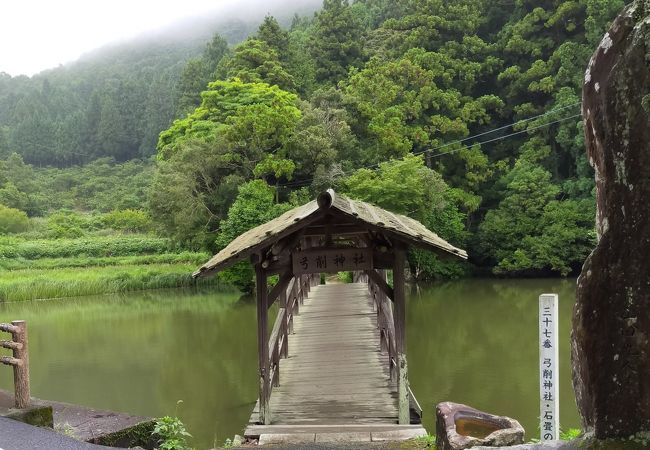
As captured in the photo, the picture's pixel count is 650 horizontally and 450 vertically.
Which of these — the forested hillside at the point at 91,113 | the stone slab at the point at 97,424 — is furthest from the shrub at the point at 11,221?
the stone slab at the point at 97,424

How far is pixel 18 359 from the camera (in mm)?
5070

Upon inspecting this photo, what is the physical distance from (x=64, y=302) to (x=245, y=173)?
8278 mm

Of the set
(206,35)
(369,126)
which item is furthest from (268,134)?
A: (206,35)

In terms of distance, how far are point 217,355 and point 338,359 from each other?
489 centimetres

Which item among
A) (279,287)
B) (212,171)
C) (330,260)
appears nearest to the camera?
(279,287)

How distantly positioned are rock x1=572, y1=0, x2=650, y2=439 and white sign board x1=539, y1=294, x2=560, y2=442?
1.66 metres

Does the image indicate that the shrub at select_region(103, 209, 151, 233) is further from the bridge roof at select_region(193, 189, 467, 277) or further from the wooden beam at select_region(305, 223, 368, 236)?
the bridge roof at select_region(193, 189, 467, 277)

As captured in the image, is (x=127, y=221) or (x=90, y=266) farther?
(x=127, y=221)

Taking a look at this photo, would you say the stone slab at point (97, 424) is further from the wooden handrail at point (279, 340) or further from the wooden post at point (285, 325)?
the wooden post at point (285, 325)

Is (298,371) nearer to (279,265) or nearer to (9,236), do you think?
(279,265)

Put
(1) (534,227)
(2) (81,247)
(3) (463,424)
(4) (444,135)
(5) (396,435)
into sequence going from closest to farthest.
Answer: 1. (3) (463,424)
2. (5) (396,435)
3. (1) (534,227)
4. (4) (444,135)
5. (2) (81,247)

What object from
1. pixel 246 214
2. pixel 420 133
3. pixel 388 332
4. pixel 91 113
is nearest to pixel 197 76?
pixel 420 133

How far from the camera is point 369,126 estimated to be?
25000 millimetres

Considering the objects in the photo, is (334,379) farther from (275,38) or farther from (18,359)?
(275,38)
